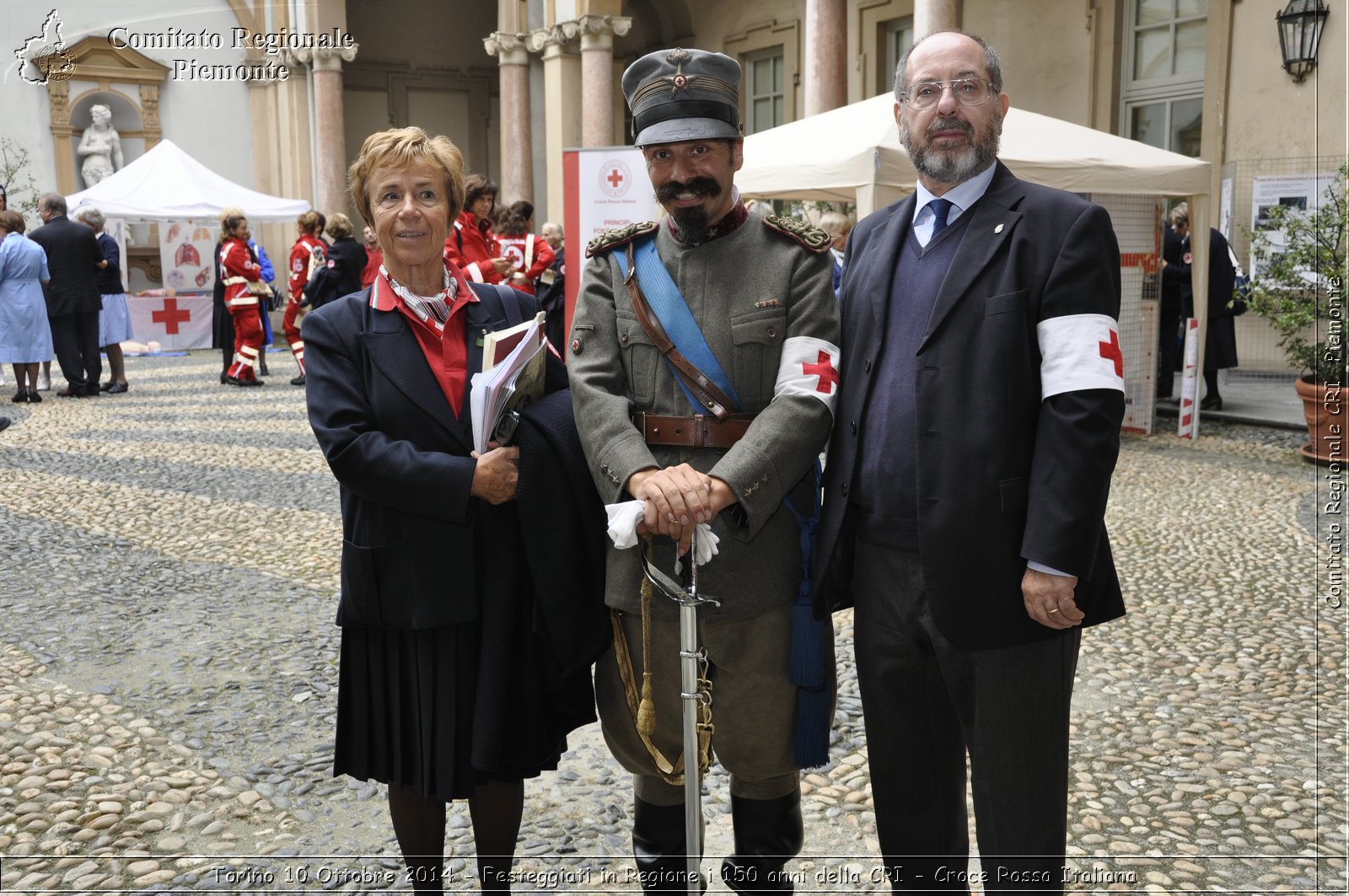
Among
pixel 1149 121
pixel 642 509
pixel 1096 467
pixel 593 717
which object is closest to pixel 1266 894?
pixel 1096 467

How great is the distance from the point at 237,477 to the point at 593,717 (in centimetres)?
603

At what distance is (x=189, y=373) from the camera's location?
14.7 m

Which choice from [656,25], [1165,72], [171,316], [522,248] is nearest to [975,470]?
[522,248]

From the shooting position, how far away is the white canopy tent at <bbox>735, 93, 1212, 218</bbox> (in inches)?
298

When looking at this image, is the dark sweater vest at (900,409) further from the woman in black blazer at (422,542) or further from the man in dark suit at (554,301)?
the man in dark suit at (554,301)

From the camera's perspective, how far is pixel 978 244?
2.08 meters

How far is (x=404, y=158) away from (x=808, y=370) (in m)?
0.91

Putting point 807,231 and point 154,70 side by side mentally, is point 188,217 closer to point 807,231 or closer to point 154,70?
point 154,70

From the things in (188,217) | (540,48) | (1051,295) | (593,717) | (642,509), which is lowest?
(593,717)

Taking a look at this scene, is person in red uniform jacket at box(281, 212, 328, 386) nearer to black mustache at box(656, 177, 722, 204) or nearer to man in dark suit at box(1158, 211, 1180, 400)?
man in dark suit at box(1158, 211, 1180, 400)

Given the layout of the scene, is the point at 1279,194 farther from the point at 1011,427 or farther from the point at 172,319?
the point at 172,319

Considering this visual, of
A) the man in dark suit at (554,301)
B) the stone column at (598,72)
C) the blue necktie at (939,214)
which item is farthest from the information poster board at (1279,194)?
the blue necktie at (939,214)

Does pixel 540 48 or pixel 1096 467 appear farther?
pixel 540 48

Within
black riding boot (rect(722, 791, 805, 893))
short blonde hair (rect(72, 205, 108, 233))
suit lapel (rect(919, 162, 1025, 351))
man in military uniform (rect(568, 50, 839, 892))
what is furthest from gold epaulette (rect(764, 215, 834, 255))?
short blonde hair (rect(72, 205, 108, 233))
